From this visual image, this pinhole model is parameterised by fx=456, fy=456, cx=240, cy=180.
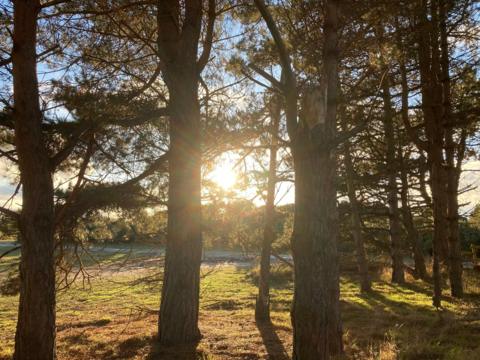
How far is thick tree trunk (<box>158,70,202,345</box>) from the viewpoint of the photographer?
27.6 ft

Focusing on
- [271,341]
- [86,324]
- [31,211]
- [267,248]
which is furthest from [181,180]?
[86,324]

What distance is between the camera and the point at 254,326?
1036 centimetres

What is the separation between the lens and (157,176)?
32.5 feet

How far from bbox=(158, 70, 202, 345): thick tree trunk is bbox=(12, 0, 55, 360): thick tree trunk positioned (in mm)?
2243

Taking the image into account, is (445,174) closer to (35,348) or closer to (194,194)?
(194,194)

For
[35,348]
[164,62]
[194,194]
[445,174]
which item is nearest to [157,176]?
[194,194]

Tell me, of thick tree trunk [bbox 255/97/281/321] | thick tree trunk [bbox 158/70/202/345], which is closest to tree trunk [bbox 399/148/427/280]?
thick tree trunk [bbox 255/97/281/321]

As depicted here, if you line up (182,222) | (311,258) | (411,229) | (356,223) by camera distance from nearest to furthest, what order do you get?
(311,258) < (182,222) < (356,223) < (411,229)

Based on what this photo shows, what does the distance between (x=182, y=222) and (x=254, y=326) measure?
334cm

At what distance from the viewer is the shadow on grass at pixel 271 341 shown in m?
7.59

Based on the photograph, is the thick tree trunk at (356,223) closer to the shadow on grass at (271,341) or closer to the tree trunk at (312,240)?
the shadow on grass at (271,341)

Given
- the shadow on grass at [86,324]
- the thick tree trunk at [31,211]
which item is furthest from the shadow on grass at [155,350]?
the shadow on grass at [86,324]

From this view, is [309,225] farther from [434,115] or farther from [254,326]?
[434,115]

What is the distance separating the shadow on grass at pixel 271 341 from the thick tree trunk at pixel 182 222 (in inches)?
54.5
